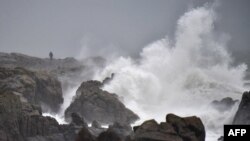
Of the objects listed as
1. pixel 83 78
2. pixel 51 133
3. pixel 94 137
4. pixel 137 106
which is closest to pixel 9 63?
pixel 83 78

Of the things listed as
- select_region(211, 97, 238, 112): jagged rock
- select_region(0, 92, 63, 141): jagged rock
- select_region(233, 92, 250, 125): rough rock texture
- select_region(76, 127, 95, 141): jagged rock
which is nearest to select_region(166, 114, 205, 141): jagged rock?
select_region(76, 127, 95, 141): jagged rock

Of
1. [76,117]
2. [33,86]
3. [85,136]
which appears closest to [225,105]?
[76,117]

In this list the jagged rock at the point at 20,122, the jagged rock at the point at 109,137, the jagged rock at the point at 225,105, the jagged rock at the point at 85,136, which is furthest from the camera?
the jagged rock at the point at 225,105

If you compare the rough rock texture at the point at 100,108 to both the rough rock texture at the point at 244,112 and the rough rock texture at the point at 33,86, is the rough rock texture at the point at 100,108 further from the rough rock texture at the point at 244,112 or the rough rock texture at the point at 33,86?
the rough rock texture at the point at 244,112

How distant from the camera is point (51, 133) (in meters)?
38.8

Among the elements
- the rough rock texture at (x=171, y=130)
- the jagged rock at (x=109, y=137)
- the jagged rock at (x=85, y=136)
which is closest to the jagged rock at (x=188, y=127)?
the rough rock texture at (x=171, y=130)

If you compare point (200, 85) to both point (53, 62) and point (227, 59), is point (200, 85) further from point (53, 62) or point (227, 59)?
point (53, 62)

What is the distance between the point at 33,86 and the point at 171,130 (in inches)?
1042

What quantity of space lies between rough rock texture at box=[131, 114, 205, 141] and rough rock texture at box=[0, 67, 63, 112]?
21069 millimetres

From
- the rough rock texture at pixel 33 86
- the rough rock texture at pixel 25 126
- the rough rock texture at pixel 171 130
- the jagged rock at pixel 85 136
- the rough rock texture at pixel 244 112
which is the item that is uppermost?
the rough rock texture at pixel 33 86

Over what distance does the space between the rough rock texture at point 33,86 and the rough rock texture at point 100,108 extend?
15.0ft

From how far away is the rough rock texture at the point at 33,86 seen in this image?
50594mm

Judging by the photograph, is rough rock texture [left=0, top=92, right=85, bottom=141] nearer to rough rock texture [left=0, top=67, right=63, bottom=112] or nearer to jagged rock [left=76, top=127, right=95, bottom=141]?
jagged rock [left=76, top=127, right=95, bottom=141]

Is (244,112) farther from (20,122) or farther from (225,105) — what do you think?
(20,122)
